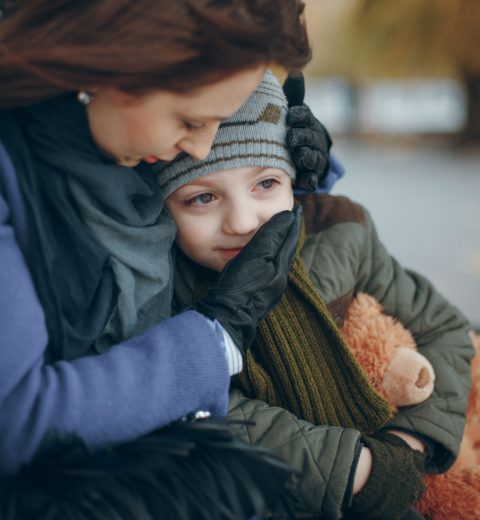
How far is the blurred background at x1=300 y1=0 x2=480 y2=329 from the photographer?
424cm

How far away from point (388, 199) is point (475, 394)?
4093 millimetres

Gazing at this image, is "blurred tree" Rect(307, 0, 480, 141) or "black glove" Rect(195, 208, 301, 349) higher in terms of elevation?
"black glove" Rect(195, 208, 301, 349)

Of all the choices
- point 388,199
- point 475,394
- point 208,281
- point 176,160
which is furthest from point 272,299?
point 388,199

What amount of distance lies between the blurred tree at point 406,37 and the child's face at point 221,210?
530 centimetres

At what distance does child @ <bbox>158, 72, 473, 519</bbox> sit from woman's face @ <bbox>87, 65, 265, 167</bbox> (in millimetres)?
220

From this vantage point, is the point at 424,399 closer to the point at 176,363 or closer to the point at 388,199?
the point at 176,363

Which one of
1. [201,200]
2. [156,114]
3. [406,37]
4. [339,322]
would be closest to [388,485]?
[339,322]

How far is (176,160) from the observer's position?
4.32ft

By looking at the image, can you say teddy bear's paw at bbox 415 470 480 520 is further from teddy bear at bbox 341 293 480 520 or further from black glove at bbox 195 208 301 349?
black glove at bbox 195 208 301 349

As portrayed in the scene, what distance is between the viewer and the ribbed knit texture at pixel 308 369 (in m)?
1.35

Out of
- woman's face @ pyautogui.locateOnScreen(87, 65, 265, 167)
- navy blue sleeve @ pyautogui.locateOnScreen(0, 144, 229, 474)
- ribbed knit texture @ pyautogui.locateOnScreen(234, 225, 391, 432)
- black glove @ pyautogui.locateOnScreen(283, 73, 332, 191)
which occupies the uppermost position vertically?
woman's face @ pyautogui.locateOnScreen(87, 65, 265, 167)

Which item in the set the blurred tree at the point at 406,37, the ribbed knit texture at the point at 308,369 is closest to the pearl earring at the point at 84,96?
the ribbed knit texture at the point at 308,369

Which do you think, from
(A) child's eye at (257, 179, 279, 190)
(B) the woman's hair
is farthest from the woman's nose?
(A) child's eye at (257, 179, 279, 190)

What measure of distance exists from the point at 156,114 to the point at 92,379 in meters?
0.39
